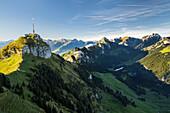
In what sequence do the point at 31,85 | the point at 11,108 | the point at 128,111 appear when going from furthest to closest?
the point at 128,111 < the point at 31,85 < the point at 11,108

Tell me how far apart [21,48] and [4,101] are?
95244mm

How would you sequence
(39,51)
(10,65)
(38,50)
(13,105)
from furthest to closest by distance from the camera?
(39,51) < (38,50) < (10,65) < (13,105)

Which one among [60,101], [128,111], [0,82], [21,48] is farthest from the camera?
Result: [128,111]

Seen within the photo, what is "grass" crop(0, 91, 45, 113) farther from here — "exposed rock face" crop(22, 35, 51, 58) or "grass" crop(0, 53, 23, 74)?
"exposed rock face" crop(22, 35, 51, 58)

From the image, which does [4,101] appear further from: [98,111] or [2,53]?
[98,111]

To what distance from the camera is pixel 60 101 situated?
81188 mm

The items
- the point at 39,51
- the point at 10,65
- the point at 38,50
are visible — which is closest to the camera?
the point at 10,65

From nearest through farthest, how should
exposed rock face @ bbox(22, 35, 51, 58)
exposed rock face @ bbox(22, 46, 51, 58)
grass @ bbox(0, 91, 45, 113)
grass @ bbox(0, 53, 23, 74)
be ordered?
grass @ bbox(0, 91, 45, 113)
grass @ bbox(0, 53, 23, 74)
exposed rock face @ bbox(22, 46, 51, 58)
exposed rock face @ bbox(22, 35, 51, 58)

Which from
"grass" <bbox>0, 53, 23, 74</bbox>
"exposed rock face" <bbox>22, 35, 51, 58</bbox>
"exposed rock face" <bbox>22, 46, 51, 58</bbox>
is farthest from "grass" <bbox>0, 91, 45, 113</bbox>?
"exposed rock face" <bbox>22, 46, 51, 58</bbox>

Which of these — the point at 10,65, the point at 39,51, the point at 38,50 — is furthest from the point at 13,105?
the point at 39,51

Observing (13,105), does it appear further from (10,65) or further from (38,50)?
(38,50)

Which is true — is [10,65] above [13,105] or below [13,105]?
above

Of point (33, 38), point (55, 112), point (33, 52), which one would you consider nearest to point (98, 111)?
point (55, 112)

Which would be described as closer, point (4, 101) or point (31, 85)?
point (4, 101)
